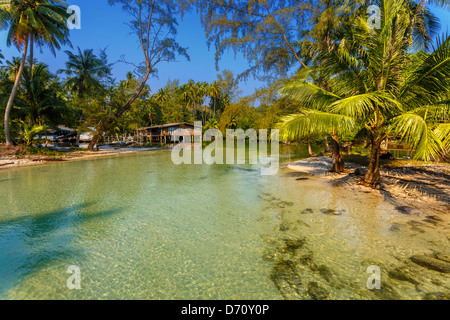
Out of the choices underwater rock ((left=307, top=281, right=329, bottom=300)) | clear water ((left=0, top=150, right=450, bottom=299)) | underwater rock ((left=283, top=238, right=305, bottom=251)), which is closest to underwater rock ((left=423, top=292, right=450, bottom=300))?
clear water ((left=0, top=150, right=450, bottom=299))

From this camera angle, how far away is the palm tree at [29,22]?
657 inches

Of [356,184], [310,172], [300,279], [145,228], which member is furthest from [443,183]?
[145,228]

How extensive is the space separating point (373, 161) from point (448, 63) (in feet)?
10.7

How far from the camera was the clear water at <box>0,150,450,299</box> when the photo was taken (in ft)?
8.98

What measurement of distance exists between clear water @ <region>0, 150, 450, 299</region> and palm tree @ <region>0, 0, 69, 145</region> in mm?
17744

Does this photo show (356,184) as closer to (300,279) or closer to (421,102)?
(421,102)

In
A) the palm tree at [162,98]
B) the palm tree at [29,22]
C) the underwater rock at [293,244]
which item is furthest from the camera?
the palm tree at [162,98]

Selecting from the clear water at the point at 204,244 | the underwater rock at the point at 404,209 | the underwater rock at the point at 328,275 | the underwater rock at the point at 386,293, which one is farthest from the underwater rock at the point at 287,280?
the underwater rock at the point at 404,209

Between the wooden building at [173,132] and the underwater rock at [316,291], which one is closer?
the underwater rock at [316,291]

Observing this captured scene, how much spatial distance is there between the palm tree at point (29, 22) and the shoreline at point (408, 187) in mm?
25610

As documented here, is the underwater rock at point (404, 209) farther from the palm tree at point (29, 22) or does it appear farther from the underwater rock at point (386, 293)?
the palm tree at point (29, 22)

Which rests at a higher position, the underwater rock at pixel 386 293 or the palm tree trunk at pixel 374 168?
the palm tree trunk at pixel 374 168

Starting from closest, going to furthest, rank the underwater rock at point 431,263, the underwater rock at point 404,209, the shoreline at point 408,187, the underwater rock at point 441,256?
1. the underwater rock at point 431,263
2. the underwater rock at point 441,256
3. the underwater rock at point 404,209
4. the shoreline at point 408,187

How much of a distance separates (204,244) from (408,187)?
300 inches
